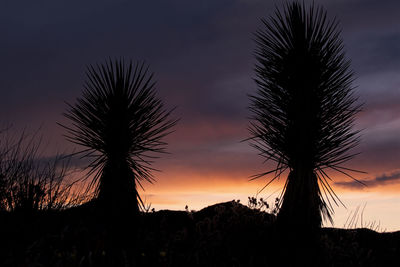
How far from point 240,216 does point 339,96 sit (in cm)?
317

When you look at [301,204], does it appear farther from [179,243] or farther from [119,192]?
[119,192]

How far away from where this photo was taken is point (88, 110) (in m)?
9.07

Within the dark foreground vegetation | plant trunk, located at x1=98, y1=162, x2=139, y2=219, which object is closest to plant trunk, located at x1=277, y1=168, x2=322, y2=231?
the dark foreground vegetation

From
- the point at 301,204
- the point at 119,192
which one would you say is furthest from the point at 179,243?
the point at 301,204

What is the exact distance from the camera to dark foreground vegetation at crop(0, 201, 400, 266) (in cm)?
650

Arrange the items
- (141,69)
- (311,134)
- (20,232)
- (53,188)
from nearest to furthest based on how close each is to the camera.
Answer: (20,232)
(311,134)
(141,69)
(53,188)

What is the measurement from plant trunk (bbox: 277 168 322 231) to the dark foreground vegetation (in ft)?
0.61

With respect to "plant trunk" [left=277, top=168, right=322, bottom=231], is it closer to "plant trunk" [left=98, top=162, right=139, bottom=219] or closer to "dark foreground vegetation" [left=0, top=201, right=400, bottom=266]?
"dark foreground vegetation" [left=0, top=201, right=400, bottom=266]

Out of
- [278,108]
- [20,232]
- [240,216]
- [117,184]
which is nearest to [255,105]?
[278,108]

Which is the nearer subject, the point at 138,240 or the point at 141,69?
the point at 138,240

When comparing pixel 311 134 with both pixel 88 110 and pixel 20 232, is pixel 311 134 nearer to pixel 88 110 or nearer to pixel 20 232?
pixel 88 110

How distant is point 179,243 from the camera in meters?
7.81

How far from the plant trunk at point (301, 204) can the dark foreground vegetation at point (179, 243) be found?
186 millimetres

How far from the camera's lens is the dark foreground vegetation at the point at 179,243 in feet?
21.3
